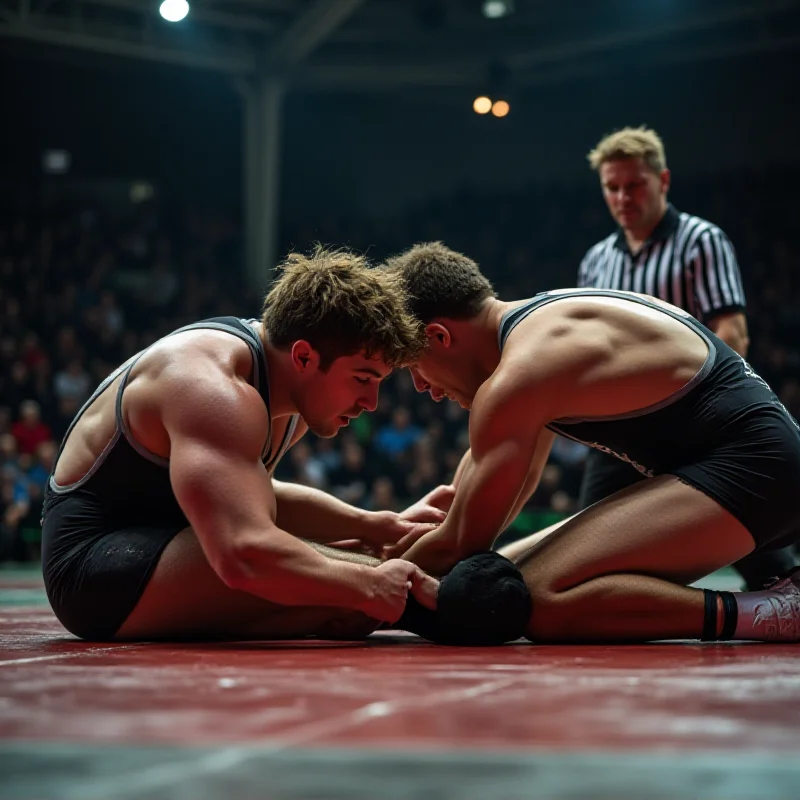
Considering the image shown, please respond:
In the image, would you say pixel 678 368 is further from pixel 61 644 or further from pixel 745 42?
pixel 745 42

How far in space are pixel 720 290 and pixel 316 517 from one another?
1.83m

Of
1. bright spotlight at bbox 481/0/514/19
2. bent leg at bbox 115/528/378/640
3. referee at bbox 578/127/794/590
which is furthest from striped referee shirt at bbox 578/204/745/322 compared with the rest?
bright spotlight at bbox 481/0/514/19

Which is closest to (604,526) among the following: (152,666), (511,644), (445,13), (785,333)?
(511,644)

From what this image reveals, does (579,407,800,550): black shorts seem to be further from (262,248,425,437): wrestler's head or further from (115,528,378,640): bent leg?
(115,528,378,640): bent leg

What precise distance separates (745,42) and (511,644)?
12.5m

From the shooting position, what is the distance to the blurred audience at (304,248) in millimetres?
10109

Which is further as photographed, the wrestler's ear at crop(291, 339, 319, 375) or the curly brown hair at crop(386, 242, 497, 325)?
the curly brown hair at crop(386, 242, 497, 325)

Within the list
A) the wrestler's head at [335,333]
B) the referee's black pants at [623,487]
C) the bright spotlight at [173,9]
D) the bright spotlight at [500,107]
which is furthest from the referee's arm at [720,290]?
the bright spotlight at [500,107]

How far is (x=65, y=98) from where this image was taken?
1477cm

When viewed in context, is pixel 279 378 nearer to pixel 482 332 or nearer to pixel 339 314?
pixel 339 314

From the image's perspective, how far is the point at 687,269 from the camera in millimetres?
4359

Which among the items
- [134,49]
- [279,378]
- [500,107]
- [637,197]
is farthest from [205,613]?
[134,49]

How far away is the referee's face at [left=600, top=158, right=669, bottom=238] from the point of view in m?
4.44

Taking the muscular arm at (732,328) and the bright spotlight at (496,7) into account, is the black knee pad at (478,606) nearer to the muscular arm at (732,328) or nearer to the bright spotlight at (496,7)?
the muscular arm at (732,328)
